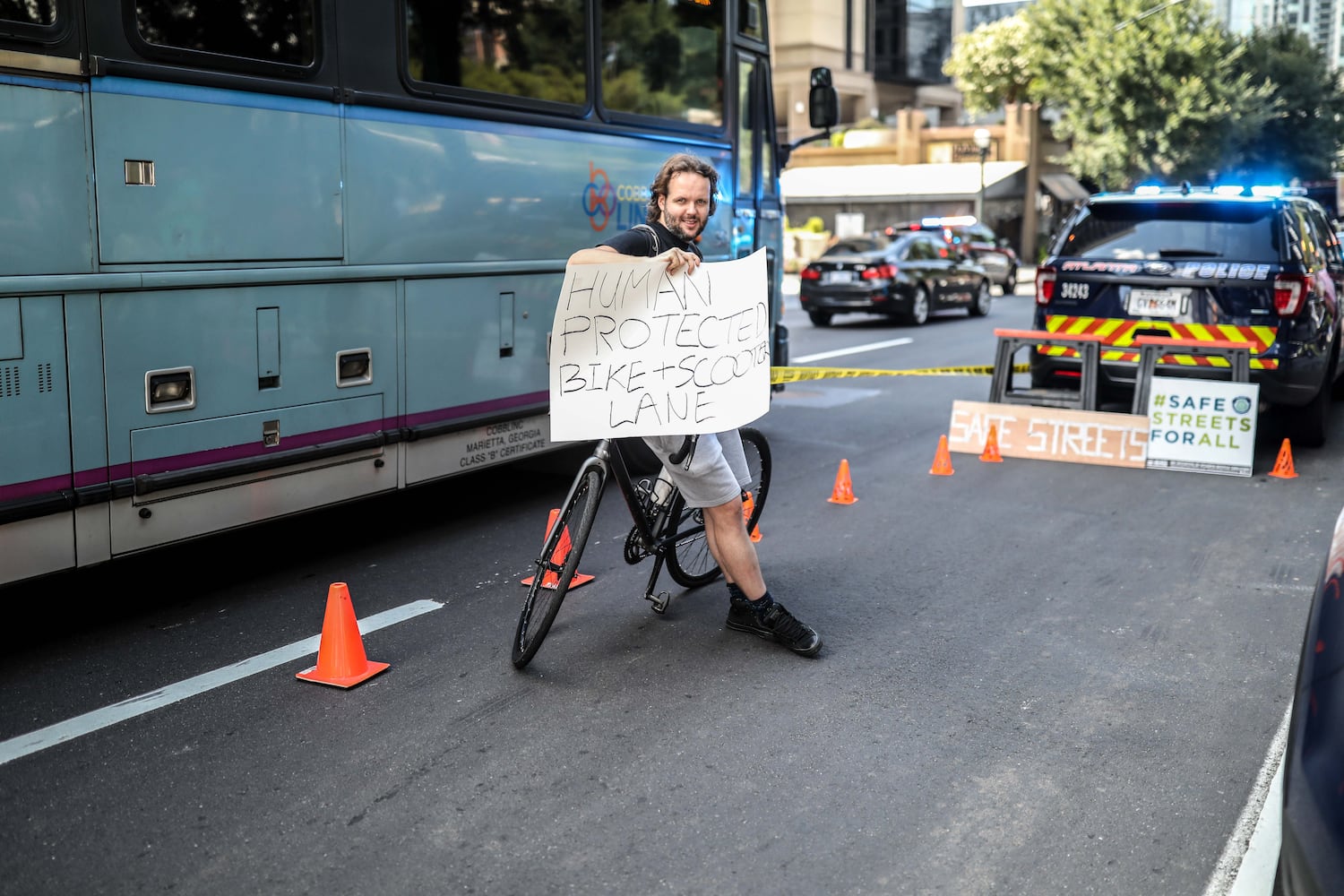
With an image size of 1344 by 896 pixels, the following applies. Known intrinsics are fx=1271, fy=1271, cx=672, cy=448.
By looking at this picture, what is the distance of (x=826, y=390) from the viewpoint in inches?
534

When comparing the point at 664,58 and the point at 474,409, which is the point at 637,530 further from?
the point at 664,58

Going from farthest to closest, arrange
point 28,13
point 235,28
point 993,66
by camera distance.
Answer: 1. point 993,66
2. point 235,28
3. point 28,13

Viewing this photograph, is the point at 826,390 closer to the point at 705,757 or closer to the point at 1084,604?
the point at 1084,604

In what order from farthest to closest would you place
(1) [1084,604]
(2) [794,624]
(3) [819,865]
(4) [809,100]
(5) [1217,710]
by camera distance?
(4) [809,100]
(1) [1084,604]
(2) [794,624]
(5) [1217,710]
(3) [819,865]

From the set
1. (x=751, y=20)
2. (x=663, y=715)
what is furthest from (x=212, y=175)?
(x=751, y=20)

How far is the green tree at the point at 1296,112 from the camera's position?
150 feet

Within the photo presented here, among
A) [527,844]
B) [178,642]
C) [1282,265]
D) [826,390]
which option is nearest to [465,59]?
[178,642]

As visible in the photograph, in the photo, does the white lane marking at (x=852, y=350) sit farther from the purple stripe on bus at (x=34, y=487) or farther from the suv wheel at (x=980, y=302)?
the purple stripe on bus at (x=34, y=487)

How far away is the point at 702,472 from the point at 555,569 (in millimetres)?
707

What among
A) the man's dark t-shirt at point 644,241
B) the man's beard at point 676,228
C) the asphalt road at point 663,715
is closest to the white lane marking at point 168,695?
the asphalt road at point 663,715

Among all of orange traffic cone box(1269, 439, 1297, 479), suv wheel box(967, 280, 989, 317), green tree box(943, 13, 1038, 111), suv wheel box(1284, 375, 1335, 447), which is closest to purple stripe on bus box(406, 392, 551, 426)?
orange traffic cone box(1269, 439, 1297, 479)

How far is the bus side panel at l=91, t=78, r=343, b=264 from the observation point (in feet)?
16.6

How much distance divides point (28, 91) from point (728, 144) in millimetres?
5597

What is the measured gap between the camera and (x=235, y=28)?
5.55 m
